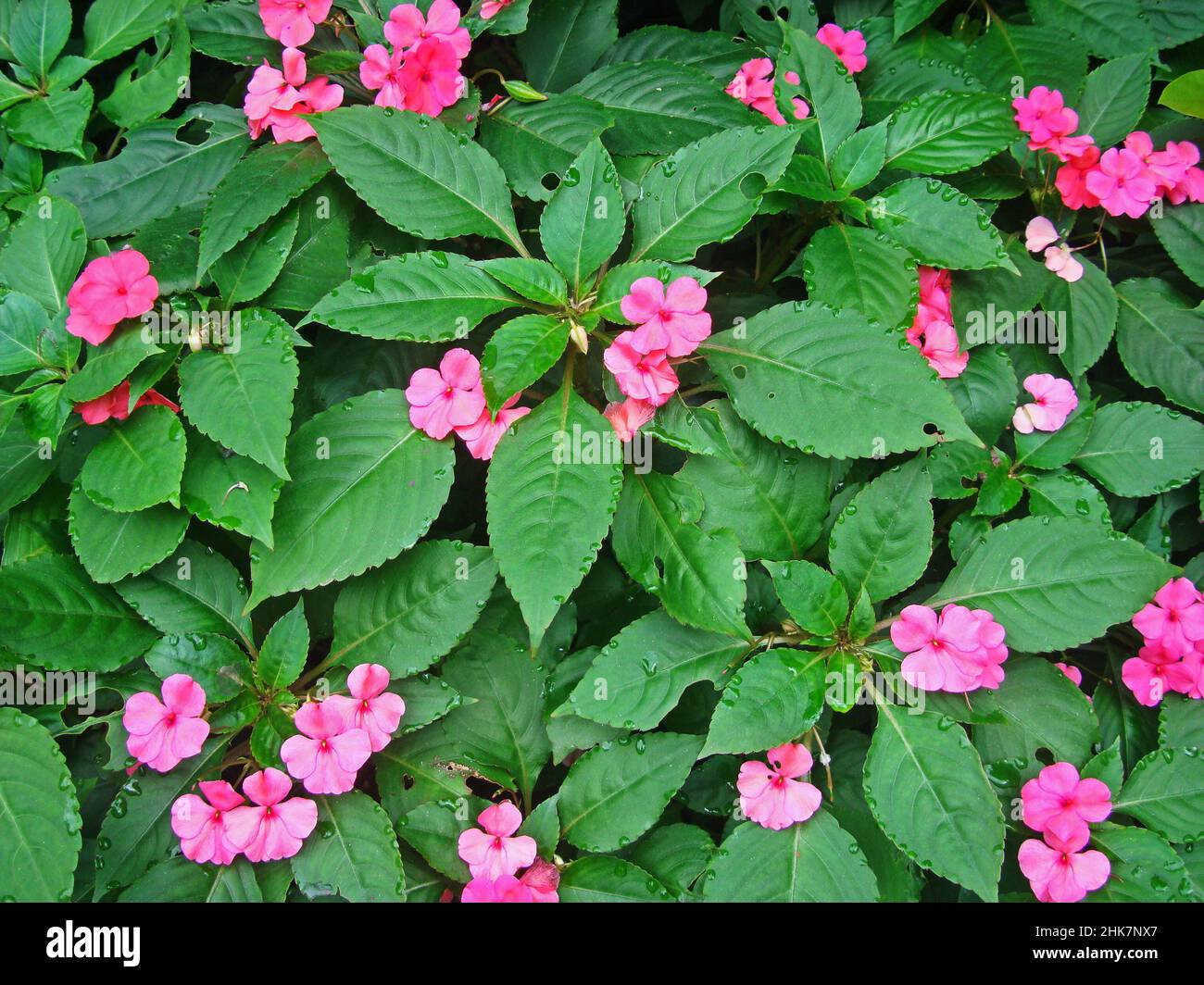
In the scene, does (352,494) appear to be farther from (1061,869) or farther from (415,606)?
(1061,869)

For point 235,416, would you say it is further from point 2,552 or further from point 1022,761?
point 1022,761

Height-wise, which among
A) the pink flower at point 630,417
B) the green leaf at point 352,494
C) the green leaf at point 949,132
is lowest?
the green leaf at point 352,494

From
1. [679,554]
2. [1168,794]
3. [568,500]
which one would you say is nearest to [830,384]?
[679,554]

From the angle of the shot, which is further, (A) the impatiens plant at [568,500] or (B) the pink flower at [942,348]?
(B) the pink flower at [942,348]

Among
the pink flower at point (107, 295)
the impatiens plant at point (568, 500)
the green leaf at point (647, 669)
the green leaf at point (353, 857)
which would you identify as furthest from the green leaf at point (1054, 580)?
the pink flower at point (107, 295)

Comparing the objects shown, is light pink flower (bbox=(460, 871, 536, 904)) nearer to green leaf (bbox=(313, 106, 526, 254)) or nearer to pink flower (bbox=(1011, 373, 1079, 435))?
green leaf (bbox=(313, 106, 526, 254))

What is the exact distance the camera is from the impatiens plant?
5.21ft

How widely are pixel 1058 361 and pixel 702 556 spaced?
0.98 m

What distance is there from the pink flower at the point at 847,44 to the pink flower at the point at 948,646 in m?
1.31

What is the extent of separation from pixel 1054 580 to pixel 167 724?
1.56 m

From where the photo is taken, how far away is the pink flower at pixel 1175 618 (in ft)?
5.73

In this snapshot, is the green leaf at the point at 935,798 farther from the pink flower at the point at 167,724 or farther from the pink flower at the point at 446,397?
the pink flower at the point at 167,724

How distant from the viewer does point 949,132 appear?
6.29ft

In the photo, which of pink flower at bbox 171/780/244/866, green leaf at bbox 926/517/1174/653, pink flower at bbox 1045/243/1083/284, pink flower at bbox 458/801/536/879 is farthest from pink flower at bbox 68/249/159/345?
pink flower at bbox 1045/243/1083/284
